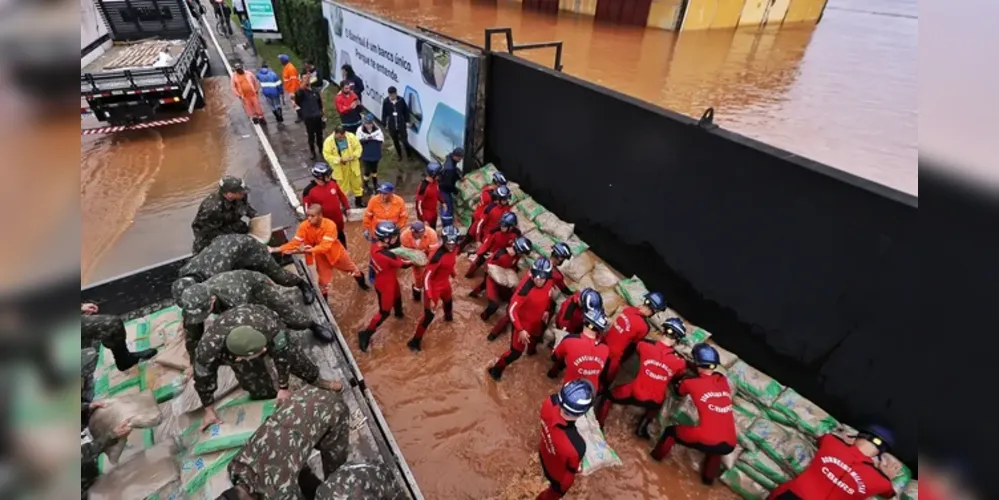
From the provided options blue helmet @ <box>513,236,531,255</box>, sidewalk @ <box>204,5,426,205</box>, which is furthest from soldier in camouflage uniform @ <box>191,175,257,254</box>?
blue helmet @ <box>513,236,531,255</box>

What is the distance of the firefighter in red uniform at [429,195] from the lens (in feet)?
20.5

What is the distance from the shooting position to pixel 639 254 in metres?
5.27

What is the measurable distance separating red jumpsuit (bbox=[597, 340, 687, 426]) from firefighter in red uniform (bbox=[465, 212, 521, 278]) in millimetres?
1995

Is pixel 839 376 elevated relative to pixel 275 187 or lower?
elevated

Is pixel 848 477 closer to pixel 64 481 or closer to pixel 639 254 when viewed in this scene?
pixel 639 254

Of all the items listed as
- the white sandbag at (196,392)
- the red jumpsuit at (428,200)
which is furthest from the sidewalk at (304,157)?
the white sandbag at (196,392)

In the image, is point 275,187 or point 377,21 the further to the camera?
point 377,21

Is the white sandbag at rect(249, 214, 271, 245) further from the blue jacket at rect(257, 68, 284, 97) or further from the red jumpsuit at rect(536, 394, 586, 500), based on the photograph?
the blue jacket at rect(257, 68, 284, 97)

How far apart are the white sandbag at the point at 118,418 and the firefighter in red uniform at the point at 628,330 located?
139 inches

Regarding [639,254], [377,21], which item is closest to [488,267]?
[639,254]

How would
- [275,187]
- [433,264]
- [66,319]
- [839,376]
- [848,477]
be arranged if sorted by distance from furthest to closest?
[275,187] → [433,264] → [839,376] → [848,477] → [66,319]

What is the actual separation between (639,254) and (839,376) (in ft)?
6.98

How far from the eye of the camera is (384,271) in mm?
4785

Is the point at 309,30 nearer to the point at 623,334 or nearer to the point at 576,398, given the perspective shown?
the point at 623,334
